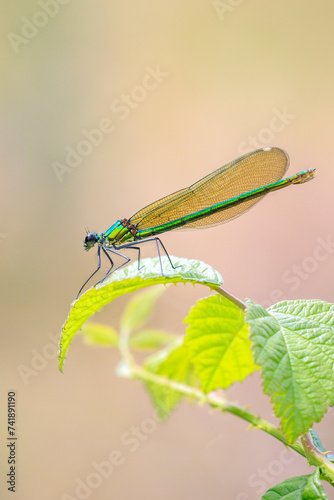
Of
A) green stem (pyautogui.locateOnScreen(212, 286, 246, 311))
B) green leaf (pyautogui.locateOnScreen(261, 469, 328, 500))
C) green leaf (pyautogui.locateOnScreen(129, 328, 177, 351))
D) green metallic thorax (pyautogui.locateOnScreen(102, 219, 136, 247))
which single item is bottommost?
green leaf (pyautogui.locateOnScreen(261, 469, 328, 500))

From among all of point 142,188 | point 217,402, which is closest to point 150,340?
point 217,402

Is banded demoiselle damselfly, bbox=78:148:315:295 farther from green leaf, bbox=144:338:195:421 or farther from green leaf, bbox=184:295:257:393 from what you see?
green leaf, bbox=184:295:257:393

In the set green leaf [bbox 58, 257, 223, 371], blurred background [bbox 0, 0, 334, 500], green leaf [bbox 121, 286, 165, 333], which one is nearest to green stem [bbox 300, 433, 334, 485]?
green leaf [bbox 58, 257, 223, 371]

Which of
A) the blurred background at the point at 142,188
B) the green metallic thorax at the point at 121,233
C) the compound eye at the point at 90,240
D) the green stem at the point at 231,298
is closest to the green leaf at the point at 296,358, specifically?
the green stem at the point at 231,298

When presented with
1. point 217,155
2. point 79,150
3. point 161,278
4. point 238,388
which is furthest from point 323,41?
point 161,278

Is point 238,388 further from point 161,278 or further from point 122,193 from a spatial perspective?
point 161,278

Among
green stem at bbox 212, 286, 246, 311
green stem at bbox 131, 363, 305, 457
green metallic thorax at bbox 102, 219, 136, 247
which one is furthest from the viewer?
green metallic thorax at bbox 102, 219, 136, 247
